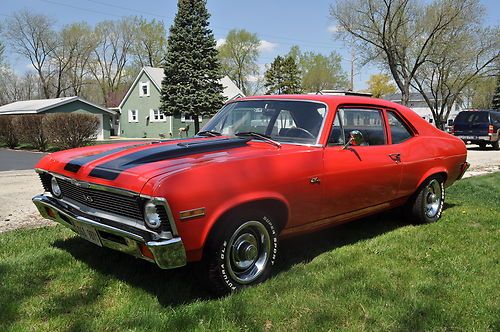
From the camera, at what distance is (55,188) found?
4148 millimetres

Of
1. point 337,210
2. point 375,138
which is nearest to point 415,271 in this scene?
point 337,210

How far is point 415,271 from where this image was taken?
4.15 m

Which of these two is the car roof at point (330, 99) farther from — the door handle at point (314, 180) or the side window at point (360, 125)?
the door handle at point (314, 180)

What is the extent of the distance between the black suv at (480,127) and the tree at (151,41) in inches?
1859

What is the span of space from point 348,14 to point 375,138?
30.1 metres

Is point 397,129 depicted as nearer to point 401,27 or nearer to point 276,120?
point 276,120

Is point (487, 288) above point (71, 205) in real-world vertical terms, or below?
below

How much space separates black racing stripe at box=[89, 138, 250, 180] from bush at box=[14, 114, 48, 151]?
16991 mm

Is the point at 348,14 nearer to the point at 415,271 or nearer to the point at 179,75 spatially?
the point at 179,75

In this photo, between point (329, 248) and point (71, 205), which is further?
point (329, 248)

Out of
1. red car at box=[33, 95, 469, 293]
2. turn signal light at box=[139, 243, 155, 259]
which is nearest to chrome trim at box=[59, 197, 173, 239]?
A: red car at box=[33, 95, 469, 293]

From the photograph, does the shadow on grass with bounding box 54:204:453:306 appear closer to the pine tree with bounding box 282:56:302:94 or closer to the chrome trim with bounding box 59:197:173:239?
the chrome trim with bounding box 59:197:173:239

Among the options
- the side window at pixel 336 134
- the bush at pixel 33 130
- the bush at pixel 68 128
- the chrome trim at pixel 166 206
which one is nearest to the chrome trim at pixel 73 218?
the chrome trim at pixel 166 206

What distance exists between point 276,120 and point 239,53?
62507 millimetres
